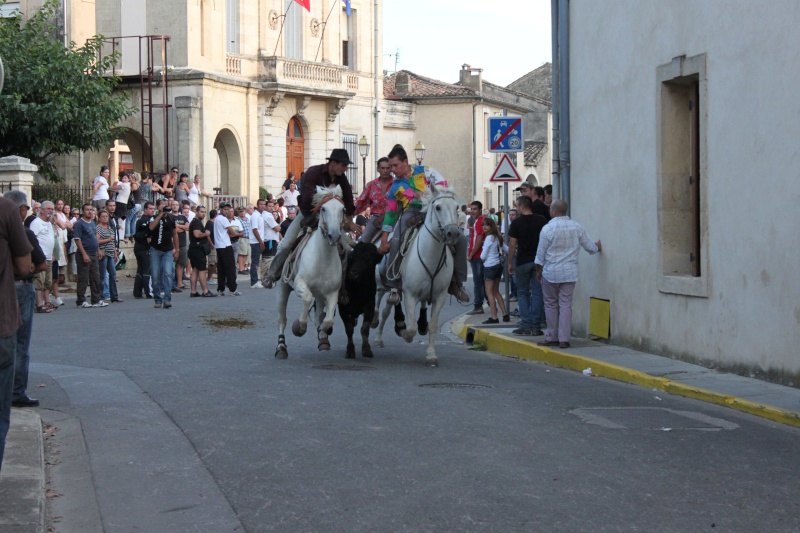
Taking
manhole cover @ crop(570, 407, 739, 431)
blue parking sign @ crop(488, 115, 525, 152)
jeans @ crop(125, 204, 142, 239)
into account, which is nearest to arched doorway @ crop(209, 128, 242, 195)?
jeans @ crop(125, 204, 142, 239)

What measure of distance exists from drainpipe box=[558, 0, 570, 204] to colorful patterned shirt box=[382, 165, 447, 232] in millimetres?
4055

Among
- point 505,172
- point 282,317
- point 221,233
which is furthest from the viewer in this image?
point 221,233

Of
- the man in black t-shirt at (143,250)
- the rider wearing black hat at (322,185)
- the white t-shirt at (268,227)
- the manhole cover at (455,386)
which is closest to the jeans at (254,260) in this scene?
the white t-shirt at (268,227)

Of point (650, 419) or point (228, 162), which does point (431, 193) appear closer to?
point (650, 419)

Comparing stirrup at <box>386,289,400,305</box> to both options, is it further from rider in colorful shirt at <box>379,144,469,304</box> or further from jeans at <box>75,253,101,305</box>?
jeans at <box>75,253,101,305</box>

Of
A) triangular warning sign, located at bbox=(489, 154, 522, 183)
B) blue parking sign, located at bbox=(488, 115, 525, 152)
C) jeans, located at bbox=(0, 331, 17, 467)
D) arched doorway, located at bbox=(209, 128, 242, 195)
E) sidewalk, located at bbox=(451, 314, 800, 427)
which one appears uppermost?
arched doorway, located at bbox=(209, 128, 242, 195)

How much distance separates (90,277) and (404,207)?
35.2ft

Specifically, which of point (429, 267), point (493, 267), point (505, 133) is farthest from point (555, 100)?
point (429, 267)

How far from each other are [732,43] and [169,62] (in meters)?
30.7

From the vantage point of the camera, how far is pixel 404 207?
13.2m

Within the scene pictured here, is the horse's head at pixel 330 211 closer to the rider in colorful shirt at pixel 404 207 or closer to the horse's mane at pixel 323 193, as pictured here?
the horse's mane at pixel 323 193

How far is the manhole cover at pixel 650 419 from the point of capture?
30.3ft

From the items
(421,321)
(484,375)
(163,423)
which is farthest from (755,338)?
(163,423)

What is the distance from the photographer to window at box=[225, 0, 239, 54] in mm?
43438
